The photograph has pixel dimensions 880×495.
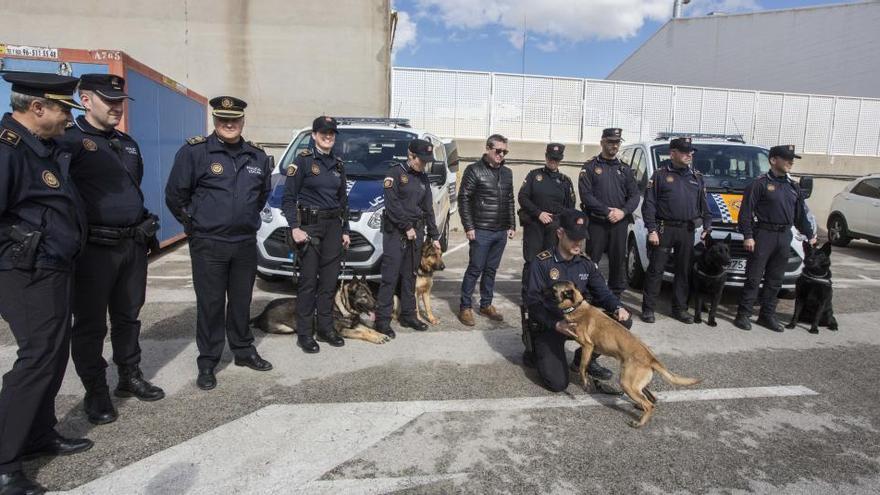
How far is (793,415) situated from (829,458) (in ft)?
1.83

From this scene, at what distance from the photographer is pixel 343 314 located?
4.77 meters

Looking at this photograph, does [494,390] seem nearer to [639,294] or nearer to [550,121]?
[639,294]

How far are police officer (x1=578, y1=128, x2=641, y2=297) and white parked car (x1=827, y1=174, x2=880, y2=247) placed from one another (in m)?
8.18

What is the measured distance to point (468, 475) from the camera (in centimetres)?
269

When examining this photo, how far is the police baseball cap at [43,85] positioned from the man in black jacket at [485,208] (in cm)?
340

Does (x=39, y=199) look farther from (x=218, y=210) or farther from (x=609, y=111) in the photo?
(x=609, y=111)

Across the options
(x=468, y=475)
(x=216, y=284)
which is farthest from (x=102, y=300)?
(x=468, y=475)

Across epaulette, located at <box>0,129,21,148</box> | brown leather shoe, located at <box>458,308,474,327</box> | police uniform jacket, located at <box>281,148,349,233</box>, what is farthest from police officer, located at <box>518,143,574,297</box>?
epaulette, located at <box>0,129,21,148</box>

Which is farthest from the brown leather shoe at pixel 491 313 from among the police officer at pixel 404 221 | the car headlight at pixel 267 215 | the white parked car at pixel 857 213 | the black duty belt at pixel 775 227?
the white parked car at pixel 857 213

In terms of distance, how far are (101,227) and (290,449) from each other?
166 cm

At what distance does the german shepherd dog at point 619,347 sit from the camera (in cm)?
327

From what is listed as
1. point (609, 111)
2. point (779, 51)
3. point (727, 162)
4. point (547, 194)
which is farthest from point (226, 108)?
point (779, 51)

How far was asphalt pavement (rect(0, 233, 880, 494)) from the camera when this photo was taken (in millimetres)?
2650

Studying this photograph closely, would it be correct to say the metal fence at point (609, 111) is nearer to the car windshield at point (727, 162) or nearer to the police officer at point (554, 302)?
A: the car windshield at point (727, 162)
